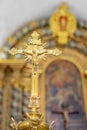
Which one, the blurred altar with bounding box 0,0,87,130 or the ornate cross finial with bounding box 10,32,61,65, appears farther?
the blurred altar with bounding box 0,0,87,130

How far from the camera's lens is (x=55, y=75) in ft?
17.0

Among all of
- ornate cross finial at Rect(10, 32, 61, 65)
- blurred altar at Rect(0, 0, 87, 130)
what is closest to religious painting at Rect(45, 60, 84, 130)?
blurred altar at Rect(0, 0, 87, 130)

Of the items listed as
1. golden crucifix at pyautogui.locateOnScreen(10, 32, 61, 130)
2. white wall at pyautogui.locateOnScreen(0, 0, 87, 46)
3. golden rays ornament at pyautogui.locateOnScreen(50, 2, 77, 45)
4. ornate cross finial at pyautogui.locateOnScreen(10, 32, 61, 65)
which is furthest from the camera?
golden rays ornament at pyautogui.locateOnScreen(50, 2, 77, 45)

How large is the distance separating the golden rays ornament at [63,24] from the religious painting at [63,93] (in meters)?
0.49

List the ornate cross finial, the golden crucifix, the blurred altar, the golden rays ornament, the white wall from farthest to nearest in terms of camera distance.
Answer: the golden rays ornament
the white wall
the blurred altar
the ornate cross finial
the golden crucifix

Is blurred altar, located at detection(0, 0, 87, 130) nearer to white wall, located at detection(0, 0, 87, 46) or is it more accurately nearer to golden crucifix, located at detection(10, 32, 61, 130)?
white wall, located at detection(0, 0, 87, 46)

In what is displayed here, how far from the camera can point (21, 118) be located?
456cm

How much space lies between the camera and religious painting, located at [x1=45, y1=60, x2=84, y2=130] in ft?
15.7

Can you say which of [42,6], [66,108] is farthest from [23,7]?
[66,108]

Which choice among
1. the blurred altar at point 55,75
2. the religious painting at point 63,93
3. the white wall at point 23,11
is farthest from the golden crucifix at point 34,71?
the white wall at point 23,11

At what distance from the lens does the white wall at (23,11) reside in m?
5.21

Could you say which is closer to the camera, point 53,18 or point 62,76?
point 62,76

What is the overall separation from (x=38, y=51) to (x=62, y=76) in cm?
225

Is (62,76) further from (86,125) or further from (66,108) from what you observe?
(86,125)
